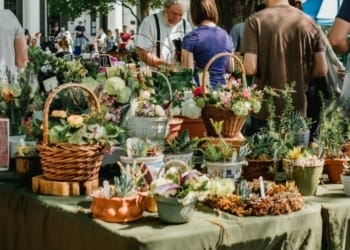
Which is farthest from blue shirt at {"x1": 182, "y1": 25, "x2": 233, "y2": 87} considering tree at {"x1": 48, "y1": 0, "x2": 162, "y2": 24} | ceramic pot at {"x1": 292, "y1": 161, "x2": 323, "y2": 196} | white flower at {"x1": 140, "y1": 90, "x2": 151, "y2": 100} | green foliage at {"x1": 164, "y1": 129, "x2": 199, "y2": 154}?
tree at {"x1": 48, "y1": 0, "x2": 162, "y2": 24}

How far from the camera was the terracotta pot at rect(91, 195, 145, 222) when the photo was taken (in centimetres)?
201

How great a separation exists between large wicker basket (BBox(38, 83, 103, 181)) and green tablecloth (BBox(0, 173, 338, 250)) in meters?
0.08

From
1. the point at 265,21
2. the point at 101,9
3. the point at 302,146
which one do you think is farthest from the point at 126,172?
the point at 101,9

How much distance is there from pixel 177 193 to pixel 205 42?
1.95 metres

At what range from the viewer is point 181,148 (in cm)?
256

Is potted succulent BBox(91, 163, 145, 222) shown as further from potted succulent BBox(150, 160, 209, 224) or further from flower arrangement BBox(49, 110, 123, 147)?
flower arrangement BBox(49, 110, 123, 147)

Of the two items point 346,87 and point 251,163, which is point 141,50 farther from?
point 251,163

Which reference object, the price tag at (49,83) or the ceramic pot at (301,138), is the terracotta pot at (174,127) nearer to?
the ceramic pot at (301,138)

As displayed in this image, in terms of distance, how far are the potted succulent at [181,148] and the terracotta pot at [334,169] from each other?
0.51m

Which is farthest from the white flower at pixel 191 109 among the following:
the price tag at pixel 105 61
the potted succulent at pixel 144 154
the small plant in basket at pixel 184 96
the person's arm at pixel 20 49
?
the person's arm at pixel 20 49

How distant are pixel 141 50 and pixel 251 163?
2.19 metres

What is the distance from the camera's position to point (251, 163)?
248 cm

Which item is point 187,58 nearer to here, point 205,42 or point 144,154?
point 205,42

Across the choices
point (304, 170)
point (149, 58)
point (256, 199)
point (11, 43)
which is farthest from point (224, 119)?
point (11, 43)
